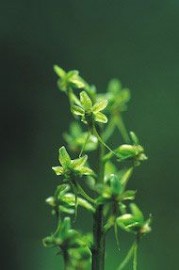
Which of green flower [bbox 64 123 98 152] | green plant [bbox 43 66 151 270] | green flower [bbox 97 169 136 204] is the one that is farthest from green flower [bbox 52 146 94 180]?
green flower [bbox 64 123 98 152]

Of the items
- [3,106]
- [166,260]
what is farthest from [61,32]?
[166,260]

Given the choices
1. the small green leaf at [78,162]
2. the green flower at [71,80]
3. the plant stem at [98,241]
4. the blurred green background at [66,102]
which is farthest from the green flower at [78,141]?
the blurred green background at [66,102]

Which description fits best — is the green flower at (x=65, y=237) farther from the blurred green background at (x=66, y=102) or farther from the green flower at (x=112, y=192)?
the blurred green background at (x=66, y=102)

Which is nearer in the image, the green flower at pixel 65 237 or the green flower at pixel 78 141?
the green flower at pixel 65 237

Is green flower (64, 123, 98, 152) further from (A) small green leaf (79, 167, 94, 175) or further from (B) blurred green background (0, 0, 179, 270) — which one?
(B) blurred green background (0, 0, 179, 270)

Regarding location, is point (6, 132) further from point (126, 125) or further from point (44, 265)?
point (44, 265)

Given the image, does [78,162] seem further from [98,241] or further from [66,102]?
[66,102]

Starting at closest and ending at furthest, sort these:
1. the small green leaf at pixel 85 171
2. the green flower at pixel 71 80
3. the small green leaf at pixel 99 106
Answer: the small green leaf at pixel 85 171
the small green leaf at pixel 99 106
the green flower at pixel 71 80
